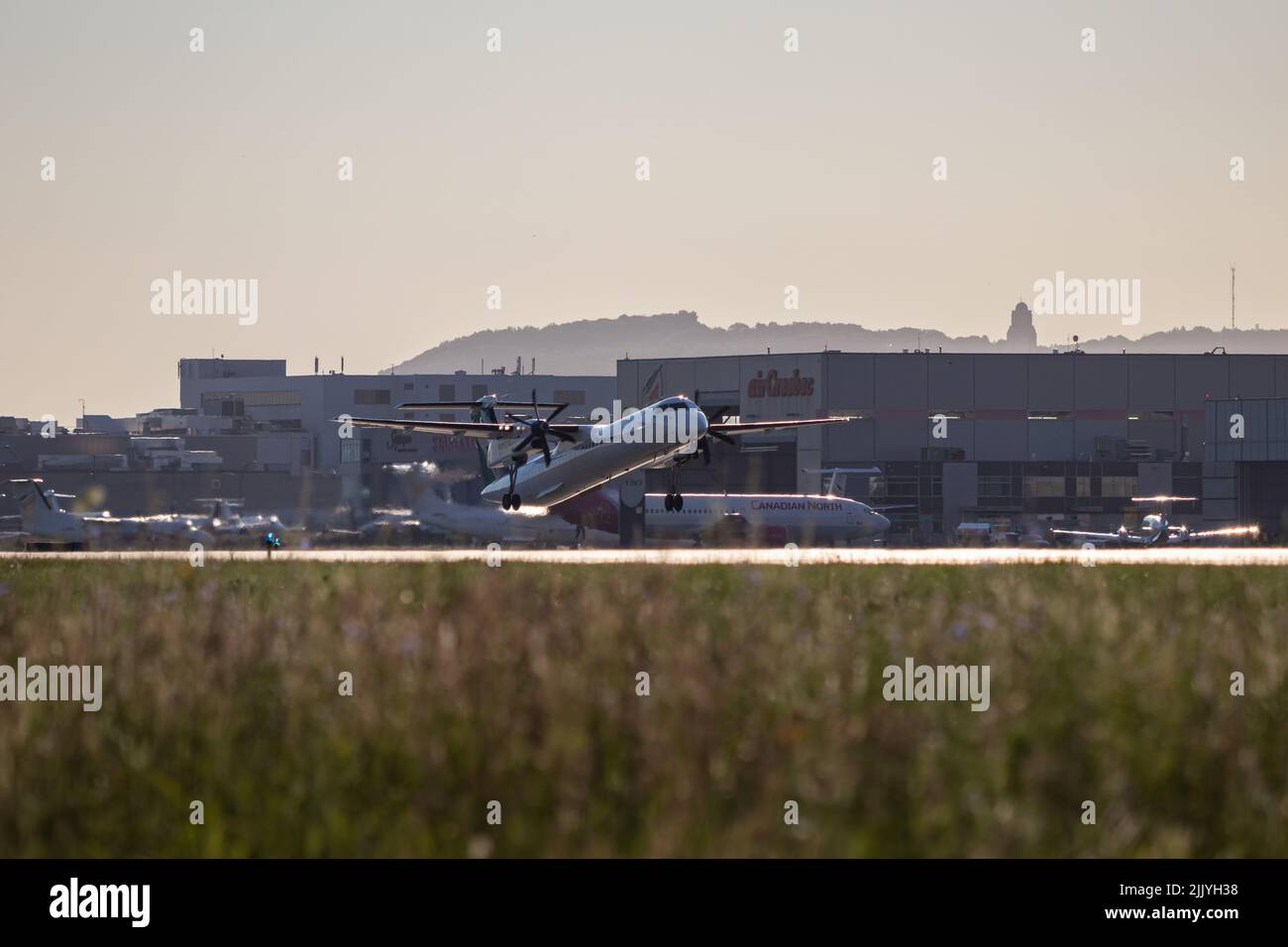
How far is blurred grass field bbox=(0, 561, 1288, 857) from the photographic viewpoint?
40.8 feet

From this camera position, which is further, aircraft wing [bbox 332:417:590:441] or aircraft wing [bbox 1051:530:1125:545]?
aircraft wing [bbox 1051:530:1125:545]

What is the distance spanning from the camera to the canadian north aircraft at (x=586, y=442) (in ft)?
192

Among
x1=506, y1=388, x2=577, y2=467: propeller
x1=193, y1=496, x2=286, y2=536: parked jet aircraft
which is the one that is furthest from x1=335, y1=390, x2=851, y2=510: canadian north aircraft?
x1=193, y1=496, x2=286, y2=536: parked jet aircraft

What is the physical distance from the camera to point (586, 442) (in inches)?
2640

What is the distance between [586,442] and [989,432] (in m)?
75.3

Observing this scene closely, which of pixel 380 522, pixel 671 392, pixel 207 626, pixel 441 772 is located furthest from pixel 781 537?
pixel 441 772

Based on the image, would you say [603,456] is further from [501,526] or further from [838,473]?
[838,473]

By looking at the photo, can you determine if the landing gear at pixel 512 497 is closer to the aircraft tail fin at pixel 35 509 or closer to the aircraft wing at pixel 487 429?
the aircraft wing at pixel 487 429

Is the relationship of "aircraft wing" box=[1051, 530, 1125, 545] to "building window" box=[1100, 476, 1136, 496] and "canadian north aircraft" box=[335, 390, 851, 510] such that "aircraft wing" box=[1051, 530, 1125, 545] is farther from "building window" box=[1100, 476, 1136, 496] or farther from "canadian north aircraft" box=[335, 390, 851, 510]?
"canadian north aircraft" box=[335, 390, 851, 510]

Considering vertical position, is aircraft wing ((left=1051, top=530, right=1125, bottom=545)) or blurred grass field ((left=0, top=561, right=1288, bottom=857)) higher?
blurred grass field ((left=0, top=561, right=1288, bottom=857))

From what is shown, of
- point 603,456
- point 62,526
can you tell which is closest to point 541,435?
point 603,456

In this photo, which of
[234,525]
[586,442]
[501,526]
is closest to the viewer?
[586,442]

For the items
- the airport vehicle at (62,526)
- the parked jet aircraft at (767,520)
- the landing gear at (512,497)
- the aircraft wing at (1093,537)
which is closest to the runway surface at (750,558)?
the landing gear at (512,497)

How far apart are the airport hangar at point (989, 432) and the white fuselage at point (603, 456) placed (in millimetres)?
56984
